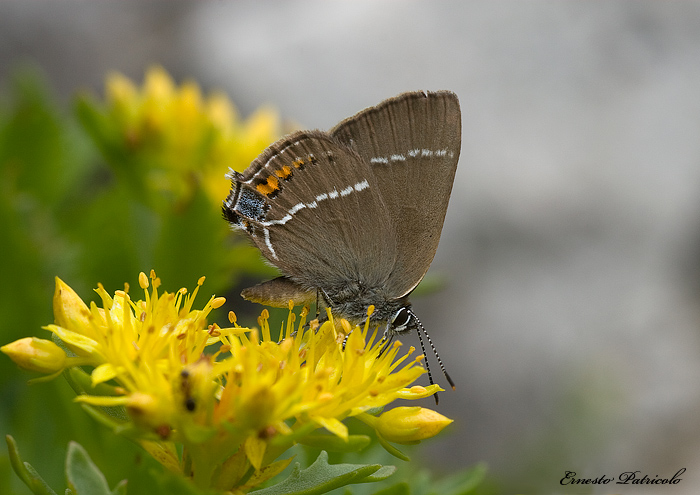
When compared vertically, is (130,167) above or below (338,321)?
above

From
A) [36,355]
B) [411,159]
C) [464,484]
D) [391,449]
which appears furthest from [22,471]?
[411,159]

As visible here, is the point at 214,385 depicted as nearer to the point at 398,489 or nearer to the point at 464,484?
the point at 398,489

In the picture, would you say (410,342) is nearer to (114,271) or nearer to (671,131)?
(114,271)

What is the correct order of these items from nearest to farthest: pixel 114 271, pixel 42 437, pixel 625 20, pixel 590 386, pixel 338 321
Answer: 1. pixel 338 321
2. pixel 42 437
3. pixel 114 271
4. pixel 590 386
5. pixel 625 20

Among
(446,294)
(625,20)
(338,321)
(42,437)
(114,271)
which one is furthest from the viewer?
(625,20)

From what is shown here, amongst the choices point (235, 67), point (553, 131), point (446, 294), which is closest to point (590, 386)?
point (446, 294)

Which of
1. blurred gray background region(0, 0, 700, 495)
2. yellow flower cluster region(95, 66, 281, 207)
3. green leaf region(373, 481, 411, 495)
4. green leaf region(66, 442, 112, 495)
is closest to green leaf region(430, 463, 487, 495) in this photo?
green leaf region(373, 481, 411, 495)

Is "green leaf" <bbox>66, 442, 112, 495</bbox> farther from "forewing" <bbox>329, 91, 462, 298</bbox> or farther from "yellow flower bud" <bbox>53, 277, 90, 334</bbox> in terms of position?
"forewing" <bbox>329, 91, 462, 298</bbox>

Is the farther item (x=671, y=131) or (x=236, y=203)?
(x=671, y=131)
